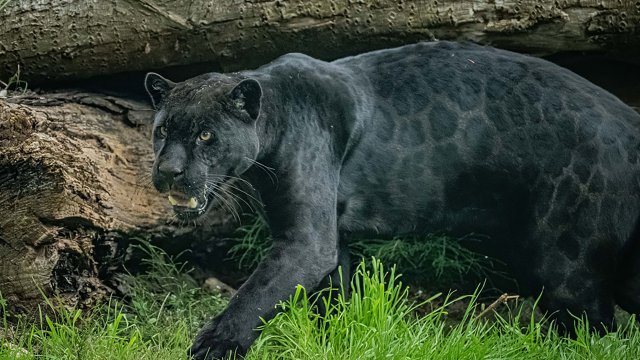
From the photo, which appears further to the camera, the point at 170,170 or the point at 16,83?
the point at 16,83

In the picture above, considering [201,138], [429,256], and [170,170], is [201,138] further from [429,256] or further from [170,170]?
[429,256]

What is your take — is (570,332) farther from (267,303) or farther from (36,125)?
(36,125)

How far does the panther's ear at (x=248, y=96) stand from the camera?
17.8 feet

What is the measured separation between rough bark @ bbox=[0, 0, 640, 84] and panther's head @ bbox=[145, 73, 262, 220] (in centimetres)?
115

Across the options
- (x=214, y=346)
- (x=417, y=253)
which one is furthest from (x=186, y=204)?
(x=417, y=253)

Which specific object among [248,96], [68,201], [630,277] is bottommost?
[630,277]

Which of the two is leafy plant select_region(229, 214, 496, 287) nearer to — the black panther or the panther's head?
the black panther

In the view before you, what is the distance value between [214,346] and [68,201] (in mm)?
1425

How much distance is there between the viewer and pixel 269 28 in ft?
21.7

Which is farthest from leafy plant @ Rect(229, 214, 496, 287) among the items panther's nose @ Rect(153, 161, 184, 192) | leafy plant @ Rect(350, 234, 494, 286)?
panther's nose @ Rect(153, 161, 184, 192)

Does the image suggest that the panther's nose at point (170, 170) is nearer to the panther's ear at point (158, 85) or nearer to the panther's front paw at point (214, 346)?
the panther's ear at point (158, 85)

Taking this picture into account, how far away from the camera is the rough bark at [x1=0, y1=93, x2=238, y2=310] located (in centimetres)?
573

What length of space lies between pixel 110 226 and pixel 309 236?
139 centimetres

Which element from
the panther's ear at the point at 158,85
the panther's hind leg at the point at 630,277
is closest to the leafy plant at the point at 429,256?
the panther's hind leg at the point at 630,277
